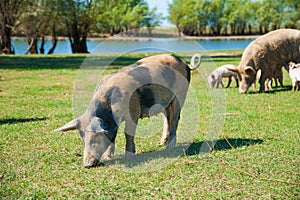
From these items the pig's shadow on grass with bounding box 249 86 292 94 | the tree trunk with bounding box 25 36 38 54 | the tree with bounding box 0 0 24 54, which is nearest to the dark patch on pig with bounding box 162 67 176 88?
the pig's shadow on grass with bounding box 249 86 292 94

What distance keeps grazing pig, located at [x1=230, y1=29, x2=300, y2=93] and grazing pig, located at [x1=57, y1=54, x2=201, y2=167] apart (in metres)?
8.35

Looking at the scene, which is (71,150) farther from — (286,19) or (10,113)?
(286,19)

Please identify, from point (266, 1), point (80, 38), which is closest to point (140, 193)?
point (80, 38)

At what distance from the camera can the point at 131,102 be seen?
7449 millimetres

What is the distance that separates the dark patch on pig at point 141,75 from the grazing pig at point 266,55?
9369 millimetres

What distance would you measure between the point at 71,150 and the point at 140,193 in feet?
8.49

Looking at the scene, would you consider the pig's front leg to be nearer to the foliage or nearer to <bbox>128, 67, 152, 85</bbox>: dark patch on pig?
<bbox>128, 67, 152, 85</bbox>: dark patch on pig

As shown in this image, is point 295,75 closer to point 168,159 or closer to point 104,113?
point 168,159

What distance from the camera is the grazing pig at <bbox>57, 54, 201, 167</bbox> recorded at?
23.0ft

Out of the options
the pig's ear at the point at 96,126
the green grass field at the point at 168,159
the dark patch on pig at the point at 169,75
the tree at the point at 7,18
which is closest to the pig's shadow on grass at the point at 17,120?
the green grass field at the point at 168,159

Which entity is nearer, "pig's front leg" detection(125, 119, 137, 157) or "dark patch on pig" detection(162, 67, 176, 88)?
"pig's front leg" detection(125, 119, 137, 157)

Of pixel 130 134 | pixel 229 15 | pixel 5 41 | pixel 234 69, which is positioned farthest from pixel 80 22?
pixel 229 15

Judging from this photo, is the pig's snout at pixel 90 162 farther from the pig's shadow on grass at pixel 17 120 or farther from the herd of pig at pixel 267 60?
the herd of pig at pixel 267 60

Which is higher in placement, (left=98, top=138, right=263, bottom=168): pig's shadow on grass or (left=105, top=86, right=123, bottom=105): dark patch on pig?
(left=105, top=86, right=123, bottom=105): dark patch on pig
